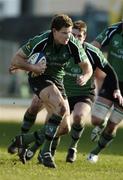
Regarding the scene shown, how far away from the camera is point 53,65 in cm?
1409

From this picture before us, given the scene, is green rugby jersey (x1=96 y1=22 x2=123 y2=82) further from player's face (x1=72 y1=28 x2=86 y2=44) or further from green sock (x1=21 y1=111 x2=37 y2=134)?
green sock (x1=21 y1=111 x2=37 y2=134)

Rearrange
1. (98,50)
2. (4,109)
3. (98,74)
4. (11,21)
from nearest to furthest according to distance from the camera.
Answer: (98,50), (98,74), (4,109), (11,21)

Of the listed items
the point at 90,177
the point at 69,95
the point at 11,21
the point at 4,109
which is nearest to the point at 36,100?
the point at 69,95

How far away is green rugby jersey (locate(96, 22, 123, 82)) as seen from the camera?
16078 mm

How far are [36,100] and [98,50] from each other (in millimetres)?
1230

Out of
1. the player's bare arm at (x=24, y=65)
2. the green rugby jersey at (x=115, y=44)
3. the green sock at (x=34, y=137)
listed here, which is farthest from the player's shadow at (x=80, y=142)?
the player's bare arm at (x=24, y=65)

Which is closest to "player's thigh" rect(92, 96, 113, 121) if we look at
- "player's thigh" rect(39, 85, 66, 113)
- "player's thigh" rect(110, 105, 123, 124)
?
"player's thigh" rect(110, 105, 123, 124)

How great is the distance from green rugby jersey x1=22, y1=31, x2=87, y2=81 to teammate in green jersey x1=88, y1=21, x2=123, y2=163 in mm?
1912

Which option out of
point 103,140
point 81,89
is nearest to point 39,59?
point 81,89

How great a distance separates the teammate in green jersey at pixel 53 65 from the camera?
1373cm

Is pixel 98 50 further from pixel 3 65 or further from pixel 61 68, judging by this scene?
pixel 3 65

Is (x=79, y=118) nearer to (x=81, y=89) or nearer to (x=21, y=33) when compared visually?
(x=81, y=89)

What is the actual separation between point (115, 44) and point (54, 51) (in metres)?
2.36

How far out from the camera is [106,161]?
16.0 m
